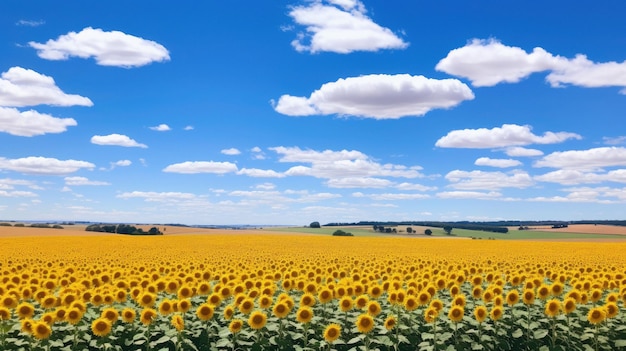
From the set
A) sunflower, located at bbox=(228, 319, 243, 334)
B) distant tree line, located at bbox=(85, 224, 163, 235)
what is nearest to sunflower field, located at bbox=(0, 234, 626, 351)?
sunflower, located at bbox=(228, 319, 243, 334)

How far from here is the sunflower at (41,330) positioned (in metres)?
11.0

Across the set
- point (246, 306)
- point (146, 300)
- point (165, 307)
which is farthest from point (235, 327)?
point (146, 300)

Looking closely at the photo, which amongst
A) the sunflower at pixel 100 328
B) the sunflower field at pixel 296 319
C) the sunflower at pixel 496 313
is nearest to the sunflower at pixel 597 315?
the sunflower field at pixel 296 319

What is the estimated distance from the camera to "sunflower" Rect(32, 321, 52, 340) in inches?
434

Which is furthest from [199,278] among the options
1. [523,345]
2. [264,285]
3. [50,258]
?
[50,258]

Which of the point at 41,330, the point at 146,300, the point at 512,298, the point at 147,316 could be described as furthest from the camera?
the point at 512,298

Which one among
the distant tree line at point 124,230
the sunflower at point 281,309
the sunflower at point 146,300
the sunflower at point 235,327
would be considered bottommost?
the sunflower at point 235,327

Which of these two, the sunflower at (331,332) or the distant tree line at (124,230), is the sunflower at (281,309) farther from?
the distant tree line at (124,230)

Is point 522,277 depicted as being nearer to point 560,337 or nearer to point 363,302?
point 560,337

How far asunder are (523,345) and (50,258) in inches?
1003

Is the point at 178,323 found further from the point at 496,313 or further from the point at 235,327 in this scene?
the point at 496,313

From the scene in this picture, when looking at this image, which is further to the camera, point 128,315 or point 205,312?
point 128,315

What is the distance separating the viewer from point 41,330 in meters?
11.1

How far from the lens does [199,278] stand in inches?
636
